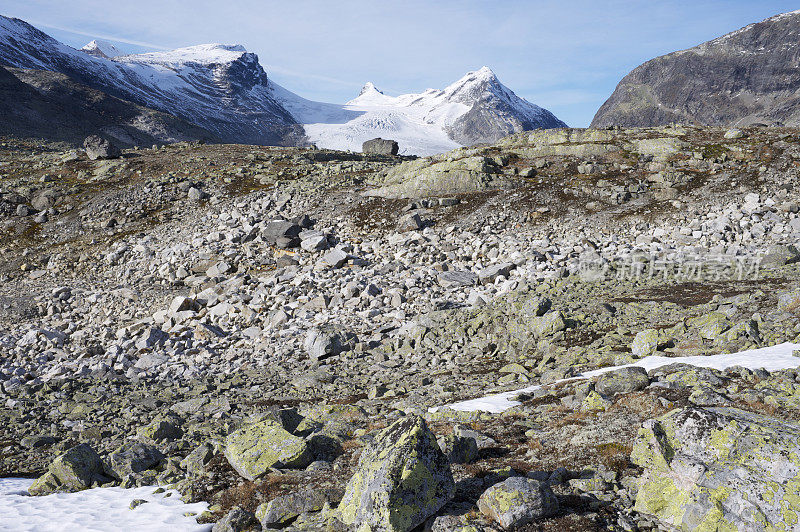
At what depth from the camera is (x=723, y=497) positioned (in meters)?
5.30

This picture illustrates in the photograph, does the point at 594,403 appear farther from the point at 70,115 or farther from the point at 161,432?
the point at 70,115

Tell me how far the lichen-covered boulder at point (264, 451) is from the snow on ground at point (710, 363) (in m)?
4.17

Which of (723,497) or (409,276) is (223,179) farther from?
(723,497)

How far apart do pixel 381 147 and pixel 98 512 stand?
258 feet

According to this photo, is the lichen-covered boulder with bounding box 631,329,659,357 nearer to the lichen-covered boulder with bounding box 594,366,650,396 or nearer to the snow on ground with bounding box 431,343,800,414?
the snow on ground with bounding box 431,343,800,414

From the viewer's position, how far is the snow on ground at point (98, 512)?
756 centimetres

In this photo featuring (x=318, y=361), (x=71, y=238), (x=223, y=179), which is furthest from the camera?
(x=223, y=179)

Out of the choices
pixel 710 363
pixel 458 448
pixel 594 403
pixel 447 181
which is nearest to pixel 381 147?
pixel 447 181

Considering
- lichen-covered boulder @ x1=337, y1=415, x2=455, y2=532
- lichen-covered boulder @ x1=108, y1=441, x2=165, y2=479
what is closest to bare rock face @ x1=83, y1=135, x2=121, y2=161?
lichen-covered boulder @ x1=108, y1=441, x2=165, y2=479

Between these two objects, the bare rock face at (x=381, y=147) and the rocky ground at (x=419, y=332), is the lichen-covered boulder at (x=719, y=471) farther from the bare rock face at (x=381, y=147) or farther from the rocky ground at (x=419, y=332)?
the bare rock face at (x=381, y=147)

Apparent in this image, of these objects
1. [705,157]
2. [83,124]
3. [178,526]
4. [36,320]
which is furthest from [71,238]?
[83,124]

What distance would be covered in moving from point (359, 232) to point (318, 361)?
13.5 metres

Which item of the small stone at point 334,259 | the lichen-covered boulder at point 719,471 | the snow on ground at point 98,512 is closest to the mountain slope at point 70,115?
the small stone at point 334,259

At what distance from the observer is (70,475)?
9.44 metres
